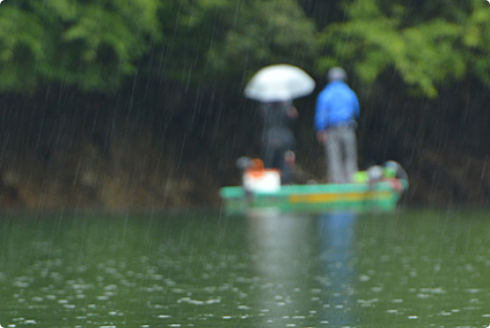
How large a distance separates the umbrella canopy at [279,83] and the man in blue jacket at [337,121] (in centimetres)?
48

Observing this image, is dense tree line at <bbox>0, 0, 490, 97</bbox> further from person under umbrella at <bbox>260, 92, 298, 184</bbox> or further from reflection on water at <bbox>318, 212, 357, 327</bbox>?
reflection on water at <bbox>318, 212, 357, 327</bbox>

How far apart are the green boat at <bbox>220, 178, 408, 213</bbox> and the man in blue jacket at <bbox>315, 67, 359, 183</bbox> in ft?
3.78

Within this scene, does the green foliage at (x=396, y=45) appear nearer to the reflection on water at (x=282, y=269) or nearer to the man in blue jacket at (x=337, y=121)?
the man in blue jacket at (x=337, y=121)

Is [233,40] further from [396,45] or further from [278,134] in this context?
[396,45]

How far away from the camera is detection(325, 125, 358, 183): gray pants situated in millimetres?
22375

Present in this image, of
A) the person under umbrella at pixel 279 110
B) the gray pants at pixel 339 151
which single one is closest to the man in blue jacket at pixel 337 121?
the gray pants at pixel 339 151

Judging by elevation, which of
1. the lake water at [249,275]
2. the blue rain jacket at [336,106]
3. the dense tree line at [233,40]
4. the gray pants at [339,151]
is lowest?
the lake water at [249,275]

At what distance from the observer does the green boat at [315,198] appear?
21.1m

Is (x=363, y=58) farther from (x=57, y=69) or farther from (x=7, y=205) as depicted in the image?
(x=7, y=205)

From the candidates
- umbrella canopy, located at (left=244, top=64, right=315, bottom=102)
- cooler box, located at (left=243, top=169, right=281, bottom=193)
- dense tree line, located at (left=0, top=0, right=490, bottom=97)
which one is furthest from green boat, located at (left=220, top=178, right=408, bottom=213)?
dense tree line, located at (left=0, top=0, right=490, bottom=97)

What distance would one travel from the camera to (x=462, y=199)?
26.3 meters

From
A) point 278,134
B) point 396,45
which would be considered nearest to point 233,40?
point 278,134

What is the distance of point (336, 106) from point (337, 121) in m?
0.32

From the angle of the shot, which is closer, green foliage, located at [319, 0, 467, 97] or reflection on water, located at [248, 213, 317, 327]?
reflection on water, located at [248, 213, 317, 327]
